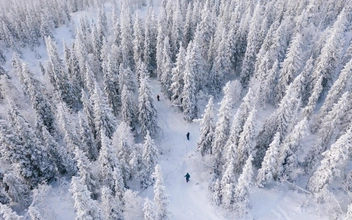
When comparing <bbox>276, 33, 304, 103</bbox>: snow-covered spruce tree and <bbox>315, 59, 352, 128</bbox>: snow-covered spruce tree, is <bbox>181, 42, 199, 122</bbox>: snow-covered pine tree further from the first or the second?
<bbox>315, 59, 352, 128</bbox>: snow-covered spruce tree

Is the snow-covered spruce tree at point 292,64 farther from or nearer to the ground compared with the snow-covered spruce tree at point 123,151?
farther from the ground

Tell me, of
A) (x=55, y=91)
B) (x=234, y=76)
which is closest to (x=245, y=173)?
(x=234, y=76)

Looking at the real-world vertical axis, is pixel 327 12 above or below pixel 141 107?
above

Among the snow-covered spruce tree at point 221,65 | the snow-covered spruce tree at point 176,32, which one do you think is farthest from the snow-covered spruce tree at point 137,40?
the snow-covered spruce tree at point 221,65

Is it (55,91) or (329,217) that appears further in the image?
(55,91)

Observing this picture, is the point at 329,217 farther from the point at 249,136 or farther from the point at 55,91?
the point at 55,91

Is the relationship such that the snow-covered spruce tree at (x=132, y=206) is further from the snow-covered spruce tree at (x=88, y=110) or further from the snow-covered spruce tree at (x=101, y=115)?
the snow-covered spruce tree at (x=88, y=110)
